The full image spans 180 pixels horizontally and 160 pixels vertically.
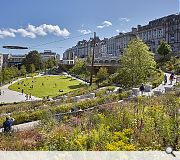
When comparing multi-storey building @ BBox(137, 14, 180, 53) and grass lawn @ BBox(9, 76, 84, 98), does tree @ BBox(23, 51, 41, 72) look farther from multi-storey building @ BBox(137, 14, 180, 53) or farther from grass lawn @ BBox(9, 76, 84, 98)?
grass lawn @ BBox(9, 76, 84, 98)

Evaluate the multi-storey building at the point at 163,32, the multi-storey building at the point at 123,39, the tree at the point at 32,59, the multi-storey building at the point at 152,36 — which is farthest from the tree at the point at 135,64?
the tree at the point at 32,59

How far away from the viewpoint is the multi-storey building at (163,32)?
261ft

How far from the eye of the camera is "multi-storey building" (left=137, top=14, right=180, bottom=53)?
79.4 m

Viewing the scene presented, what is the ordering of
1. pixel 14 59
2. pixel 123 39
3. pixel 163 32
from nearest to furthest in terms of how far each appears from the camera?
1. pixel 163 32
2. pixel 123 39
3. pixel 14 59

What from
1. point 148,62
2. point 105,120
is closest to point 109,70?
point 148,62

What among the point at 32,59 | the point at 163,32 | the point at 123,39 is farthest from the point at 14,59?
the point at 163,32

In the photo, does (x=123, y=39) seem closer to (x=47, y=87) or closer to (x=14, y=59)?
(x=47, y=87)

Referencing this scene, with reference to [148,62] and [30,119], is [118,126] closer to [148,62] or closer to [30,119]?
[30,119]

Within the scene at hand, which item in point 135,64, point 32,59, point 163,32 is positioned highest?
point 163,32

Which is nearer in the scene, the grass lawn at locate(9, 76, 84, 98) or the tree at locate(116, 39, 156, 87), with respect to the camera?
the tree at locate(116, 39, 156, 87)

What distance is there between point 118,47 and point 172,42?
24424 mm

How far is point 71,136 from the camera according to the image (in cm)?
509

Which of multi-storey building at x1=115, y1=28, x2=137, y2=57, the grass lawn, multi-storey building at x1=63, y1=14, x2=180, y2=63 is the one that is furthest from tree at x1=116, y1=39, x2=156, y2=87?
multi-storey building at x1=115, y1=28, x2=137, y2=57

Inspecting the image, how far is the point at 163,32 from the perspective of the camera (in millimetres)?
83562
